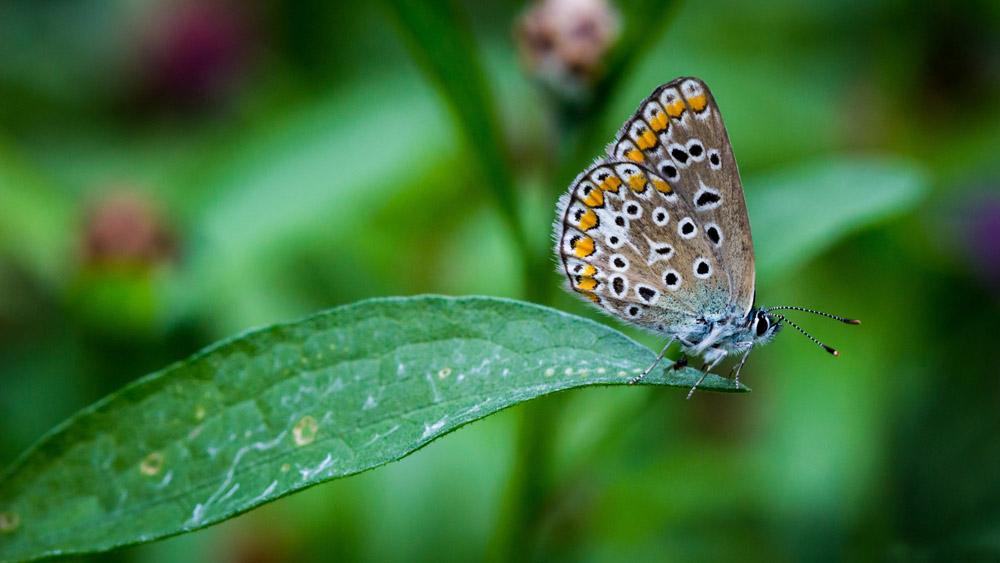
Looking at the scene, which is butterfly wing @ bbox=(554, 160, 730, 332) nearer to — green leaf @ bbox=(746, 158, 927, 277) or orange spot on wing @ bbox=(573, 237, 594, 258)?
orange spot on wing @ bbox=(573, 237, 594, 258)

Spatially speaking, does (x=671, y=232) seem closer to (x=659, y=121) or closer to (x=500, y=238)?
(x=659, y=121)

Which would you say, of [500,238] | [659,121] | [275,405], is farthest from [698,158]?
[500,238]

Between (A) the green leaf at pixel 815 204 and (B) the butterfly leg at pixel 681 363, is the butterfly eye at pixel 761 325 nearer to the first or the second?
(A) the green leaf at pixel 815 204

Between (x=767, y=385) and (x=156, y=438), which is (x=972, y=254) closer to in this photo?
(x=767, y=385)

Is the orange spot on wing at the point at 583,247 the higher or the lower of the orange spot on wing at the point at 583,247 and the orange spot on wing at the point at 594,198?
the lower

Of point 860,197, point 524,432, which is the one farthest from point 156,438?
point 860,197

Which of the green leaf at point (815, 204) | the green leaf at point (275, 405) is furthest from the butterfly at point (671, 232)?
the green leaf at point (275, 405)
